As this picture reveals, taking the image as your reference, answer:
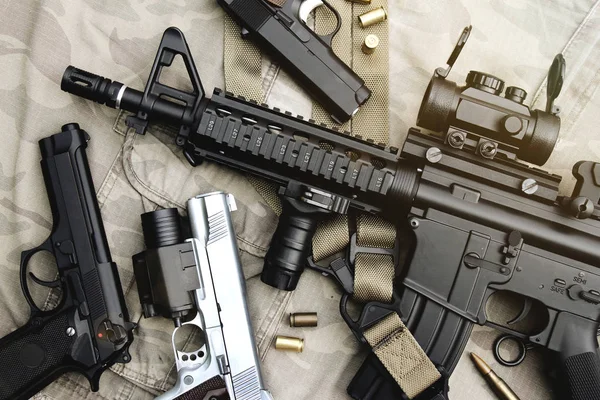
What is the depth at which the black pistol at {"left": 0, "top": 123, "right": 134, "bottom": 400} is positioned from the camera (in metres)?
2.45

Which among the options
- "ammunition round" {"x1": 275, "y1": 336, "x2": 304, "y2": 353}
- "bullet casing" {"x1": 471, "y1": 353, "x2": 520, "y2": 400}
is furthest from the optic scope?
"ammunition round" {"x1": 275, "y1": 336, "x2": 304, "y2": 353}

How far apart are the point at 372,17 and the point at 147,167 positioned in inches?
57.1

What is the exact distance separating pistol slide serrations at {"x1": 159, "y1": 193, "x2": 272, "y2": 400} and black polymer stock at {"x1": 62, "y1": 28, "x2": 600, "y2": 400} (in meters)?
0.22

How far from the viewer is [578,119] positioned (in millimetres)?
2932

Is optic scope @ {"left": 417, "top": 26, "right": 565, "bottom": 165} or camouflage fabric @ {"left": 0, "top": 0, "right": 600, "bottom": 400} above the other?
optic scope @ {"left": 417, "top": 26, "right": 565, "bottom": 165}

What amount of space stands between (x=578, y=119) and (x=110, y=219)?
8.48 ft

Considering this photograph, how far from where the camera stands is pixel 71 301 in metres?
2.55

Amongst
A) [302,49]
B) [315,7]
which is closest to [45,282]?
[302,49]

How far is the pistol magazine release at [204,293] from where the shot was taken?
8.30 feet

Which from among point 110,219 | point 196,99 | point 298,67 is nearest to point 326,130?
point 298,67

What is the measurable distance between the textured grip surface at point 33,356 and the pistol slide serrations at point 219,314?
1.72ft

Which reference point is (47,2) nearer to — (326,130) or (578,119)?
(326,130)

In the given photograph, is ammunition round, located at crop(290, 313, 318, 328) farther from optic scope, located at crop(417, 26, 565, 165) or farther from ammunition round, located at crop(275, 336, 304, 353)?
optic scope, located at crop(417, 26, 565, 165)

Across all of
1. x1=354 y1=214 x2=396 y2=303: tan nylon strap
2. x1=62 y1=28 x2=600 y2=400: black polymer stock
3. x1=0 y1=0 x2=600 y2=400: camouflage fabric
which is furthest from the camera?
x1=0 y1=0 x2=600 y2=400: camouflage fabric
